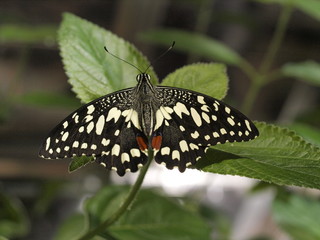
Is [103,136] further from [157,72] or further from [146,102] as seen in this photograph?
[157,72]

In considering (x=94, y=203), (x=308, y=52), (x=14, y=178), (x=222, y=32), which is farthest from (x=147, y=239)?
(x=308, y=52)

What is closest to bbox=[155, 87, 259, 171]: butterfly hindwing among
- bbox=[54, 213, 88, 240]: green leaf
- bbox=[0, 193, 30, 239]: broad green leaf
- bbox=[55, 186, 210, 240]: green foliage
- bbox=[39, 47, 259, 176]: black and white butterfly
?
bbox=[39, 47, 259, 176]: black and white butterfly

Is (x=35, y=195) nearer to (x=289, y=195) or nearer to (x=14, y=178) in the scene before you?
(x=14, y=178)

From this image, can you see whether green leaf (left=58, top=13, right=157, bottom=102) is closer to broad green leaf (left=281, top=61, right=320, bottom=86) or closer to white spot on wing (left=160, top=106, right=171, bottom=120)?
white spot on wing (left=160, top=106, right=171, bottom=120)

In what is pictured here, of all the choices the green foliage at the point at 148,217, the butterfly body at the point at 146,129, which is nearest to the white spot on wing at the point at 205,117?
the butterfly body at the point at 146,129

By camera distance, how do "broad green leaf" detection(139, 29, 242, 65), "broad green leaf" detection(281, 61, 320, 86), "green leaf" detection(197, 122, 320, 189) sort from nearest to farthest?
"green leaf" detection(197, 122, 320, 189)
"broad green leaf" detection(281, 61, 320, 86)
"broad green leaf" detection(139, 29, 242, 65)

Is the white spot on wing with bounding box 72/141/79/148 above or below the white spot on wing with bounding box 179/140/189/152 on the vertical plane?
below
